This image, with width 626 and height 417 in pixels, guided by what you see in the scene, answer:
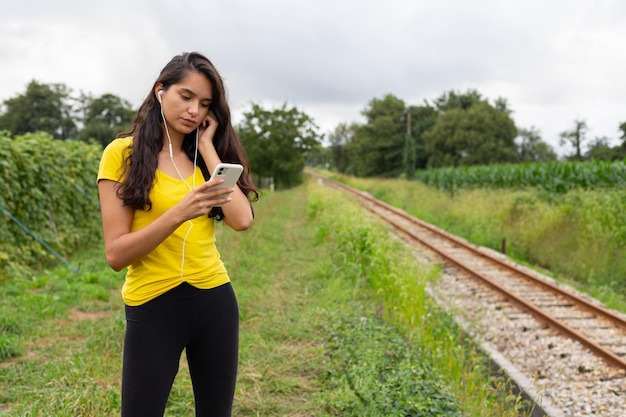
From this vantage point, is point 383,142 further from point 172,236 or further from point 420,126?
point 172,236

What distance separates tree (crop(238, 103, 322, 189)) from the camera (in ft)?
121

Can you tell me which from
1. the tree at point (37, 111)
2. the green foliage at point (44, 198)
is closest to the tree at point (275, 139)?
the green foliage at point (44, 198)

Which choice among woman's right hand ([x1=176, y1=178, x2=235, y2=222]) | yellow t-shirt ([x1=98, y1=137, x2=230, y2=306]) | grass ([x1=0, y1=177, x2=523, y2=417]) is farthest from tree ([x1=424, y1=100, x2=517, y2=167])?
woman's right hand ([x1=176, y1=178, x2=235, y2=222])

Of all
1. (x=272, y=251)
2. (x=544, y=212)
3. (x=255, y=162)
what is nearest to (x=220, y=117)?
(x=272, y=251)

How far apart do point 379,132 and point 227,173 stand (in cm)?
5496

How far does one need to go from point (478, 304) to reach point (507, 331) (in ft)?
3.81

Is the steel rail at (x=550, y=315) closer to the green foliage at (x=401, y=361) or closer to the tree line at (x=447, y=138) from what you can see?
the green foliage at (x=401, y=361)

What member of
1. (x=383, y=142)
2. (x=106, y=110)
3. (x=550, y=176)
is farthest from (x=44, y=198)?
(x=106, y=110)

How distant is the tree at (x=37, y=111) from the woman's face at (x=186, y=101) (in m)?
65.5

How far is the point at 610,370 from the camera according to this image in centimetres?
557

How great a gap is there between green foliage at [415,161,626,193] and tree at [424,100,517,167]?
58.2 ft

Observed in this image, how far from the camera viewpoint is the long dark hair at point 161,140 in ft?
5.68

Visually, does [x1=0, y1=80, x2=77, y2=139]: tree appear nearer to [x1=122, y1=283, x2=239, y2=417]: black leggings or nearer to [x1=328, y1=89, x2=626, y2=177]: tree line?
[x1=328, y1=89, x2=626, y2=177]: tree line

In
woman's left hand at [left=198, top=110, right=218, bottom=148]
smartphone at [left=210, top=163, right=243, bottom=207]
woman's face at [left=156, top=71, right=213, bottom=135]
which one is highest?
woman's face at [left=156, top=71, right=213, bottom=135]
